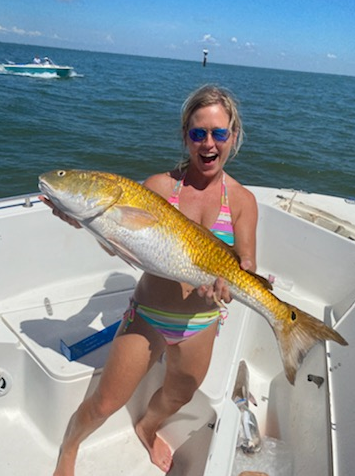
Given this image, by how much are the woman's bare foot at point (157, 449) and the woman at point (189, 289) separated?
23.4 inches

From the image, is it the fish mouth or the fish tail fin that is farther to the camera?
the fish mouth

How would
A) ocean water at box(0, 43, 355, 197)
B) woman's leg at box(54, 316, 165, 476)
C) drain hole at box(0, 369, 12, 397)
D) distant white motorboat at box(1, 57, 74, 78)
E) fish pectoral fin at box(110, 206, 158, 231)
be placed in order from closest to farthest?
fish pectoral fin at box(110, 206, 158, 231), woman's leg at box(54, 316, 165, 476), drain hole at box(0, 369, 12, 397), ocean water at box(0, 43, 355, 197), distant white motorboat at box(1, 57, 74, 78)

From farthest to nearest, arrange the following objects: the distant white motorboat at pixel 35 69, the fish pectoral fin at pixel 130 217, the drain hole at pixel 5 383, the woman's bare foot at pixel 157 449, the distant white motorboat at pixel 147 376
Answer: the distant white motorboat at pixel 35 69, the drain hole at pixel 5 383, the woman's bare foot at pixel 157 449, the distant white motorboat at pixel 147 376, the fish pectoral fin at pixel 130 217

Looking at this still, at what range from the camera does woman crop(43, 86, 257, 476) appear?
7.50 feet

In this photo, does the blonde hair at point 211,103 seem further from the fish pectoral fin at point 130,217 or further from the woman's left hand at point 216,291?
the woman's left hand at point 216,291

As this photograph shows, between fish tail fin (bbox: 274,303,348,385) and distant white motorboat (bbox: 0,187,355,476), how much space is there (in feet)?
2.28

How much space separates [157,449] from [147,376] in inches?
19.3

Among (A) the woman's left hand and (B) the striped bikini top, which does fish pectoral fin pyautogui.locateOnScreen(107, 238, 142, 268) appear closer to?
(A) the woman's left hand

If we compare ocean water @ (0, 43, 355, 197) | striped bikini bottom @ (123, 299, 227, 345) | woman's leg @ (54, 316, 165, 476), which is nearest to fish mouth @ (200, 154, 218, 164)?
striped bikini bottom @ (123, 299, 227, 345)

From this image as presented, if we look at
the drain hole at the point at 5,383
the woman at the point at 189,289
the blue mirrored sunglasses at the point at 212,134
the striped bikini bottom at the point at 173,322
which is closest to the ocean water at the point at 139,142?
the drain hole at the point at 5,383

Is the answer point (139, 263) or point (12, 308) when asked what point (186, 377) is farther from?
point (12, 308)

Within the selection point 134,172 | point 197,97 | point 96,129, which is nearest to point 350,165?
point 134,172

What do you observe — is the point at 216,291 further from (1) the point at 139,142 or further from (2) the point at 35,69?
(2) the point at 35,69

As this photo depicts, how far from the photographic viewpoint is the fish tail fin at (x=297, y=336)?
2070 millimetres
